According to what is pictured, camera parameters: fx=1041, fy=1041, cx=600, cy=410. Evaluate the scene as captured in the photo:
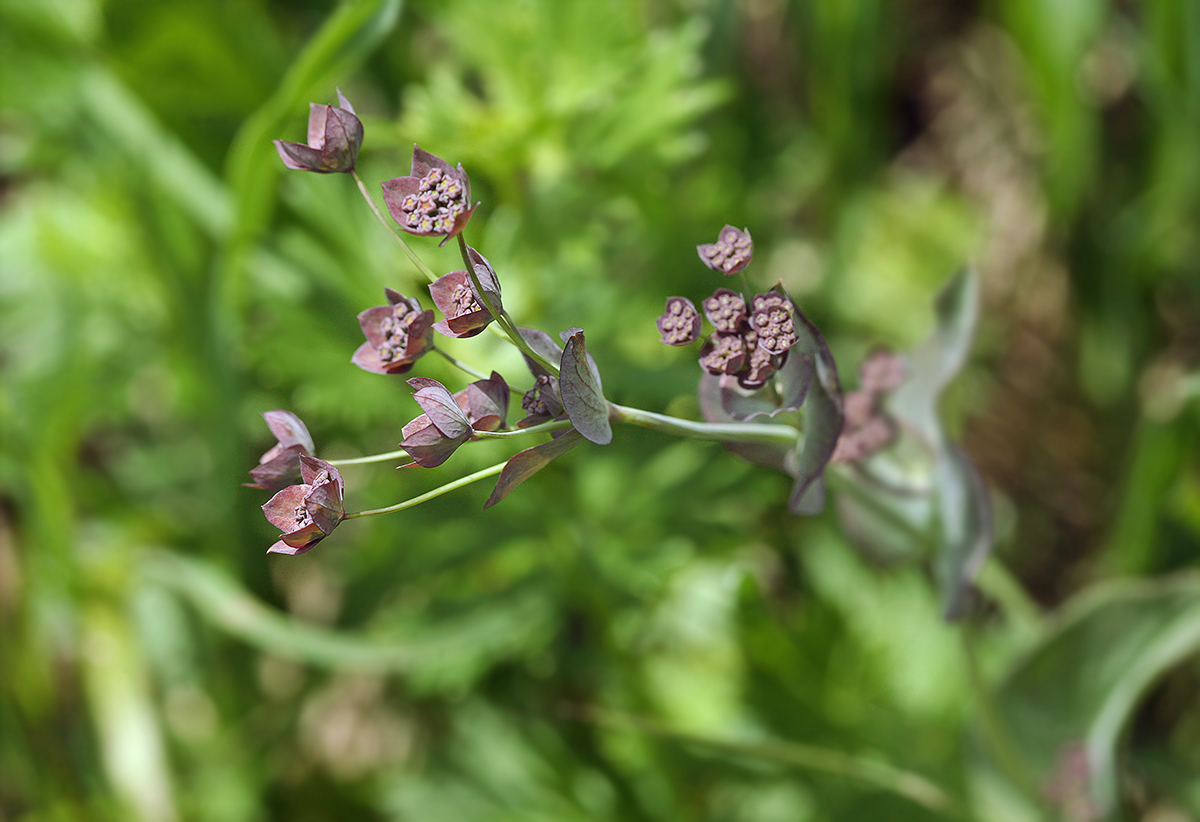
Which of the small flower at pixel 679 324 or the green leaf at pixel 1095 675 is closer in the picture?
the small flower at pixel 679 324

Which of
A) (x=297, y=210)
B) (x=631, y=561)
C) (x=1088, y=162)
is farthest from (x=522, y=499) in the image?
(x=1088, y=162)

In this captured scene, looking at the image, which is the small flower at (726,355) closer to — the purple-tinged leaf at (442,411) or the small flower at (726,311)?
the small flower at (726,311)

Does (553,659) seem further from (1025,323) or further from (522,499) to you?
(1025,323)

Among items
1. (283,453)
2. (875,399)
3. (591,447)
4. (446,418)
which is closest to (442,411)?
(446,418)

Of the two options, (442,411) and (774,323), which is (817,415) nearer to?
(774,323)

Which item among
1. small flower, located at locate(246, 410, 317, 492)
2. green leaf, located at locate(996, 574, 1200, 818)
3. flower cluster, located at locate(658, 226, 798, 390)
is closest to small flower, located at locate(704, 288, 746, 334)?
flower cluster, located at locate(658, 226, 798, 390)

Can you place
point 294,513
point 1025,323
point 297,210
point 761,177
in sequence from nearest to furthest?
point 294,513, point 297,210, point 761,177, point 1025,323

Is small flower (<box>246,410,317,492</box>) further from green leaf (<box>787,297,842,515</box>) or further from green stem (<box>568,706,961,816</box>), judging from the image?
green stem (<box>568,706,961,816</box>)

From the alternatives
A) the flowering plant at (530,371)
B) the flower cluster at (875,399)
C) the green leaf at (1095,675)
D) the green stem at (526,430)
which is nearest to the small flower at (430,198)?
the flowering plant at (530,371)
